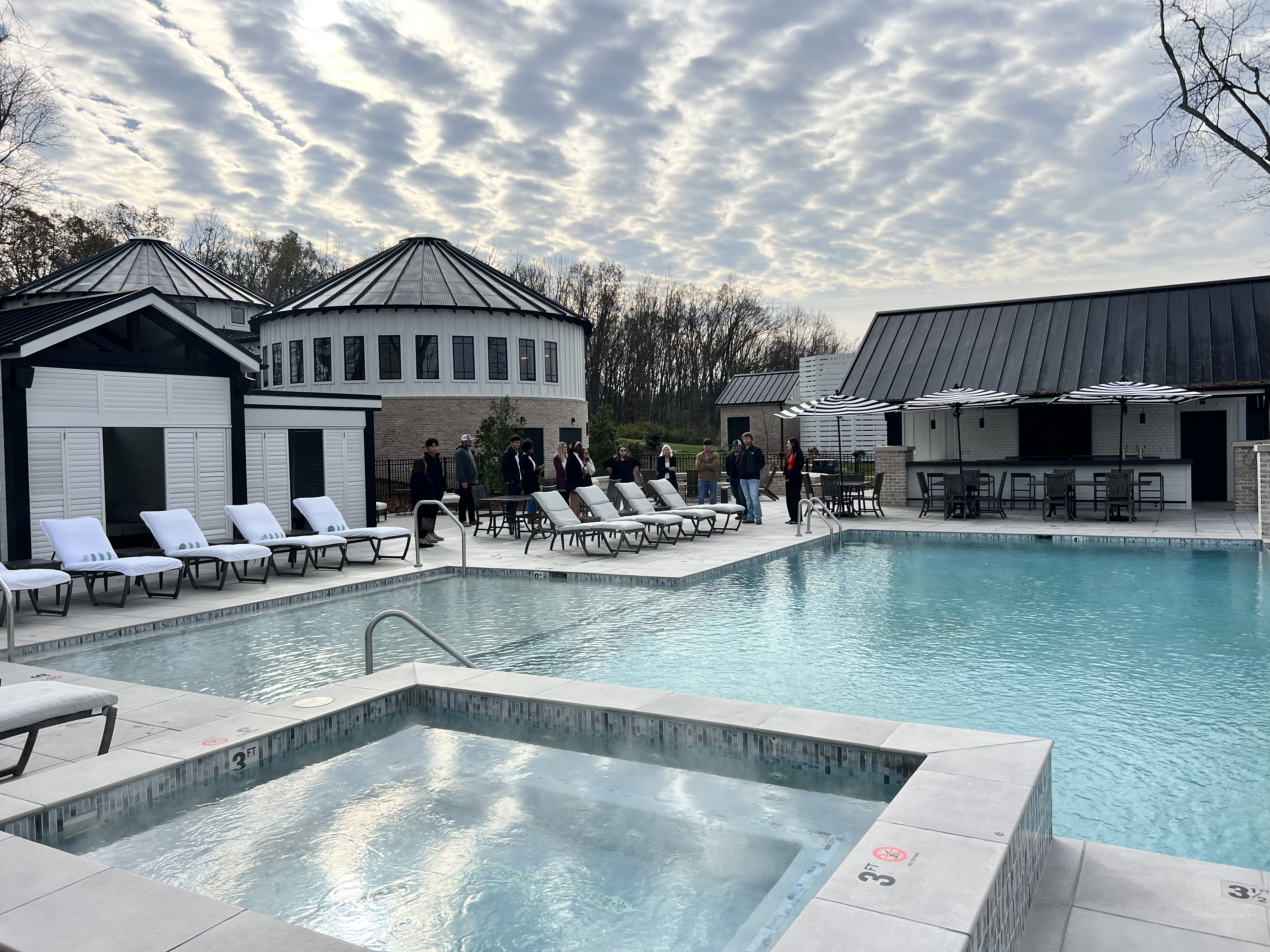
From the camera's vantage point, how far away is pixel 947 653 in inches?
297

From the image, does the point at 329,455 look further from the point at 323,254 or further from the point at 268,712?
the point at 323,254

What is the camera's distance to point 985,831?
10.8 feet

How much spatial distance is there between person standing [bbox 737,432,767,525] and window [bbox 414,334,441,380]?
50.8ft

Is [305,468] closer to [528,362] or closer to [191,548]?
[191,548]

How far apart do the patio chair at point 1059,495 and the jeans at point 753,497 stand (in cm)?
518

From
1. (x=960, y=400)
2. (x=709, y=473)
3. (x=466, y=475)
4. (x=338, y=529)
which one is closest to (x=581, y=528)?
(x=338, y=529)

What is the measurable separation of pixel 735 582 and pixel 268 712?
6.79 m

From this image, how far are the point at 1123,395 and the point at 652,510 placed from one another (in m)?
8.72

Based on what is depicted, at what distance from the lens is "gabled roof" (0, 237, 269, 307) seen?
34.7 meters

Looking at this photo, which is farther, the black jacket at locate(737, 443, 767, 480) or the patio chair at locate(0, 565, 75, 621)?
the black jacket at locate(737, 443, 767, 480)

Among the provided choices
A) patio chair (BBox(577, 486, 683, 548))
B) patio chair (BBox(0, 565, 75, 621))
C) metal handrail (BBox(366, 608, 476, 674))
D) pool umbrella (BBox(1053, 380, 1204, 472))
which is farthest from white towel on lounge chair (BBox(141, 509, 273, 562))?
pool umbrella (BBox(1053, 380, 1204, 472))

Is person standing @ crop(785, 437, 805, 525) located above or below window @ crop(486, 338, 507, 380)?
below

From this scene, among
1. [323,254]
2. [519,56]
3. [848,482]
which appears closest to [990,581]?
[848,482]

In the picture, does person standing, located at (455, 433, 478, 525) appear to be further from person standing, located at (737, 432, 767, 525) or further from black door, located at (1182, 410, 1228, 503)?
black door, located at (1182, 410, 1228, 503)
